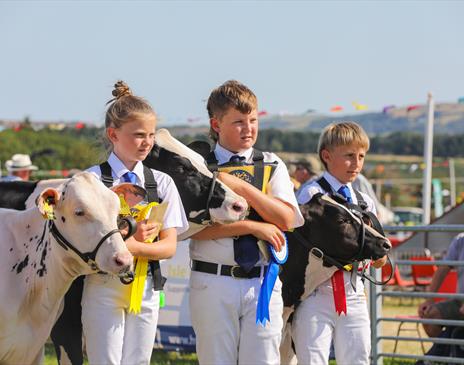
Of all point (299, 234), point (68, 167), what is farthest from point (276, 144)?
point (299, 234)

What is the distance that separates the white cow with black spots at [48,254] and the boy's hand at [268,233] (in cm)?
90

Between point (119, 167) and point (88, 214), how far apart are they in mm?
455

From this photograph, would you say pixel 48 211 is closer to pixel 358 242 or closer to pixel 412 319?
pixel 358 242

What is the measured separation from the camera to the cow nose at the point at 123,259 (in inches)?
181

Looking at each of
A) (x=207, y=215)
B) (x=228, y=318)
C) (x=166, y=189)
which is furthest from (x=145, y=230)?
(x=228, y=318)

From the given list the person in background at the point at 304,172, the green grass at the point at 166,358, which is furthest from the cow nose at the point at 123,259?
the person in background at the point at 304,172

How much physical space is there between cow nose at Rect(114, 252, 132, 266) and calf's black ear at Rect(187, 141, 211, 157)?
1.27 meters

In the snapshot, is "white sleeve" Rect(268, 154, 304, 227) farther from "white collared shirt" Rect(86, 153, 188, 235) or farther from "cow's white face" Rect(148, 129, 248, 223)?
"white collared shirt" Rect(86, 153, 188, 235)

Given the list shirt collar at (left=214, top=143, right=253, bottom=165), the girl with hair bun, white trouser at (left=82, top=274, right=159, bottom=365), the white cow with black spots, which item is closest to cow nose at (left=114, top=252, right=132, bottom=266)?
the white cow with black spots

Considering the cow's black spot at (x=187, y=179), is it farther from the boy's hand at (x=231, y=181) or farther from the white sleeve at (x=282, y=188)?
the white sleeve at (x=282, y=188)

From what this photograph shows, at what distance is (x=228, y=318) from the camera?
528cm

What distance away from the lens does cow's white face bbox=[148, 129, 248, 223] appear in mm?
5215

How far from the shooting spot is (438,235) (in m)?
19.7

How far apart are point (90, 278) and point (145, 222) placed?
1.40ft
